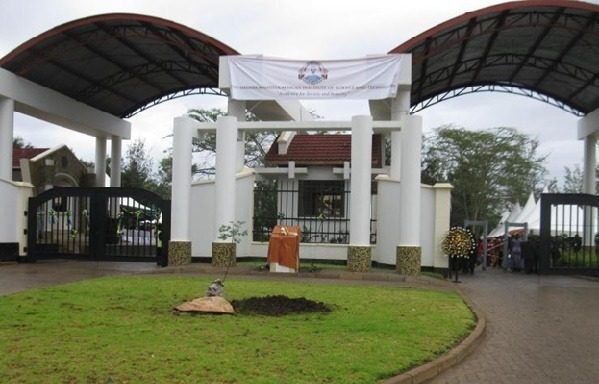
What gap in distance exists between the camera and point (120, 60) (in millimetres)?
29156

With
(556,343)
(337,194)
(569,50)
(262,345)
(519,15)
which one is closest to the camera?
(262,345)

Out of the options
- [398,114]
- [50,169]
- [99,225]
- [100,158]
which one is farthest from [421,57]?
[100,158]

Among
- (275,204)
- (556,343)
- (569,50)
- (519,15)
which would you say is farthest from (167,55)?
(556,343)

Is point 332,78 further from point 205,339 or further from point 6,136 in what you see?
point 6,136

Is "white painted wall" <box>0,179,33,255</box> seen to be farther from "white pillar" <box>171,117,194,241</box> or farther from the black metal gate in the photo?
"white pillar" <box>171,117,194,241</box>

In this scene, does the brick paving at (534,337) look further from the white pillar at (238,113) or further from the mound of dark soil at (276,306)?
the white pillar at (238,113)

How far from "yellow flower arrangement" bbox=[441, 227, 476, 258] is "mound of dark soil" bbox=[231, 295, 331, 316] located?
26.3 feet

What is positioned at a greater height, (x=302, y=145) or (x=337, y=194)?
(x=302, y=145)

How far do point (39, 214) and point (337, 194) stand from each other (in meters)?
10.4

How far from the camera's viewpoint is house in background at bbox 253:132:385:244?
22766 mm

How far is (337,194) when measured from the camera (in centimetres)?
2392

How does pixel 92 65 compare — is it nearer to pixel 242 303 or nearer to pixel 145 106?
pixel 145 106

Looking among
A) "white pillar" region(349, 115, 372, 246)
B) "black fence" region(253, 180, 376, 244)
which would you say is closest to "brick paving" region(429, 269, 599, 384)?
"white pillar" region(349, 115, 372, 246)

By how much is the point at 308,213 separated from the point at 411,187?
20.9 feet
